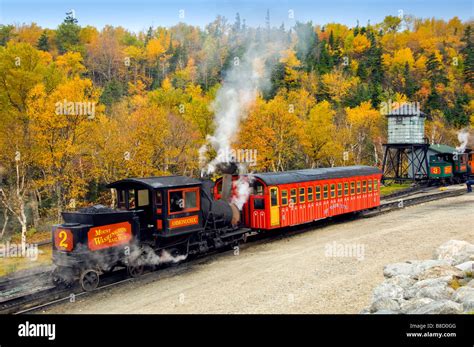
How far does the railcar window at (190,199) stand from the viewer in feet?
56.5

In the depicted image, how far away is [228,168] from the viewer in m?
20.8

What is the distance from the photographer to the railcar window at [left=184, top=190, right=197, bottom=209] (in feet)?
56.5

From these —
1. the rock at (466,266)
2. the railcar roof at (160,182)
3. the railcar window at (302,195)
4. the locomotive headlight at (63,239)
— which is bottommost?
the rock at (466,266)

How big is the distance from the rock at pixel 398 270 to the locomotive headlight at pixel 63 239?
10400 mm

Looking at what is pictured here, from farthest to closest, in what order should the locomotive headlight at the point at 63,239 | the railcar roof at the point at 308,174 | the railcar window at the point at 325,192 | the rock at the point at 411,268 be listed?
the railcar window at the point at 325,192 < the railcar roof at the point at 308,174 < the locomotive headlight at the point at 63,239 < the rock at the point at 411,268

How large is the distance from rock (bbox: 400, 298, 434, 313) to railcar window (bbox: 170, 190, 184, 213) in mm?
9161

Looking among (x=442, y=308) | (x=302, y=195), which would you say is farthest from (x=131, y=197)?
(x=442, y=308)

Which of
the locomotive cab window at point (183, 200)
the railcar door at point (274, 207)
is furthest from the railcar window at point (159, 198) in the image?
the railcar door at point (274, 207)

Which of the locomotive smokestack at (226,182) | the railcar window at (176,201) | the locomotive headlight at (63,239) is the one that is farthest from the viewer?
the locomotive smokestack at (226,182)

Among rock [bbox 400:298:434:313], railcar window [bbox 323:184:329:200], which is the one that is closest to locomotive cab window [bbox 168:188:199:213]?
rock [bbox 400:298:434:313]

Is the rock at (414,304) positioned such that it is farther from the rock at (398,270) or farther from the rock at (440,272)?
the rock at (398,270)

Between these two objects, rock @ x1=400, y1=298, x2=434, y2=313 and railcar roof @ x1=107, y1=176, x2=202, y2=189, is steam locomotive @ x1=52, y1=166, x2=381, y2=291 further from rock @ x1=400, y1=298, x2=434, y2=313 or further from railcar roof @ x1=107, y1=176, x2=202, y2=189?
rock @ x1=400, y1=298, x2=434, y2=313

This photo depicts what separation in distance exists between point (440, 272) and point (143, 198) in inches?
418

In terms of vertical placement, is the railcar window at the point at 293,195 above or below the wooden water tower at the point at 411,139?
below
